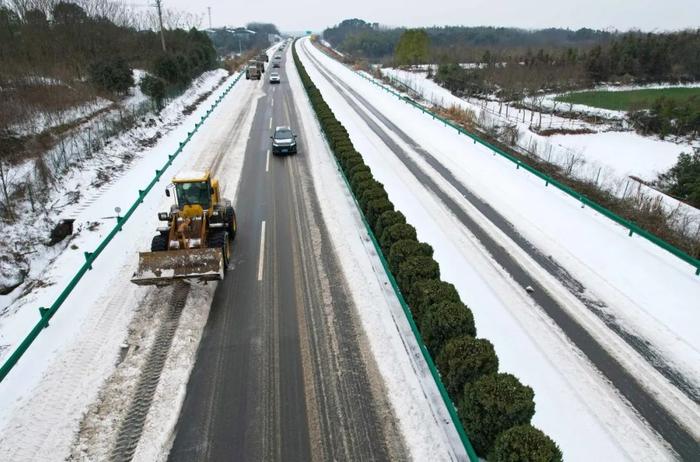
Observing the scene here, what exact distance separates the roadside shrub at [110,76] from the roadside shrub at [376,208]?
91.1ft

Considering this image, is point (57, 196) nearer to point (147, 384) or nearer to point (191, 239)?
point (191, 239)

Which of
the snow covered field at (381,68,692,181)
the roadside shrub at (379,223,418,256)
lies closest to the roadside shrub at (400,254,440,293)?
the roadside shrub at (379,223,418,256)

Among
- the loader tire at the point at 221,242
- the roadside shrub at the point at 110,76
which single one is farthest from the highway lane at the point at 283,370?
the roadside shrub at the point at 110,76

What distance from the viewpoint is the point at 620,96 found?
175 ft

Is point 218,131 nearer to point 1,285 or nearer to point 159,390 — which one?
point 1,285

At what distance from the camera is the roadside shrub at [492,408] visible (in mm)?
6719

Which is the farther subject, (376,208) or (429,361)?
(376,208)

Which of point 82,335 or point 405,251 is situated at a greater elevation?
point 405,251

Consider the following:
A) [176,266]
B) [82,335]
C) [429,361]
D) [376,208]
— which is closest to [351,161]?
[376,208]

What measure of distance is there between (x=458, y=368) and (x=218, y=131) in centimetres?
2698

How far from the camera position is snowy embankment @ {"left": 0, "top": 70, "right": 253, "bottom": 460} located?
786 cm

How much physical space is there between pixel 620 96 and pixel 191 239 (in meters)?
60.1

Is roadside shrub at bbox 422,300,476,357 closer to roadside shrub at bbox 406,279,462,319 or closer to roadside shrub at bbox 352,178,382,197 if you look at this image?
roadside shrub at bbox 406,279,462,319

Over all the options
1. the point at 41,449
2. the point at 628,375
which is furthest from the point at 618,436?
the point at 41,449
